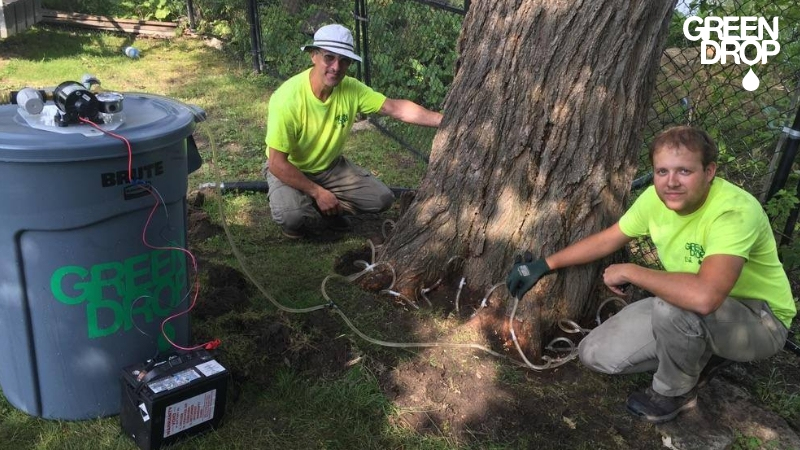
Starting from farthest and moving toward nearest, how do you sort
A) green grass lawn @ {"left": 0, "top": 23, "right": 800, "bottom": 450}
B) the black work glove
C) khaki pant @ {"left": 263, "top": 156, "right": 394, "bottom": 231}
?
khaki pant @ {"left": 263, "top": 156, "right": 394, "bottom": 231}, the black work glove, green grass lawn @ {"left": 0, "top": 23, "right": 800, "bottom": 450}

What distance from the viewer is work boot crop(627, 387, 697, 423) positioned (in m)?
2.54

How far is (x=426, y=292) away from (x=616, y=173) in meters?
1.02

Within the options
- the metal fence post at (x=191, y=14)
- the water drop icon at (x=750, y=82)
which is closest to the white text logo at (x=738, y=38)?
the water drop icon at (x=750, y=82)

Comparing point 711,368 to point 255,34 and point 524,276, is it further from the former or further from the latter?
point 255,34

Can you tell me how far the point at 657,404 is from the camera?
255cm

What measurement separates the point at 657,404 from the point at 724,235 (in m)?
0.73

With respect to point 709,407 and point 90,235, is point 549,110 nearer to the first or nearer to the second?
point 709,407

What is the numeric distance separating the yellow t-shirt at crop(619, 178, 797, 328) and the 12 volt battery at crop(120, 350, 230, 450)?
1.71 m

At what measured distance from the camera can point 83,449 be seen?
2.28m

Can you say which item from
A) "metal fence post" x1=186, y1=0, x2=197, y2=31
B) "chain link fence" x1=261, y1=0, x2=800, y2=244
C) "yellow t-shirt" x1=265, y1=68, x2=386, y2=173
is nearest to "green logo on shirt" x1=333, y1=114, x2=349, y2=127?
"yellow t-shirt" x1=265, y1=68, x2=386, y2=173

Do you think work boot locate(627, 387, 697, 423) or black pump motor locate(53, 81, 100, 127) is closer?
black pump motor locate(53, 81, 100, 127)

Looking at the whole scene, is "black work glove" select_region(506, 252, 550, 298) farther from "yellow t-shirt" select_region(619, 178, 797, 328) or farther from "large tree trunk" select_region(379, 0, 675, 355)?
"yellow t-shirt" select_region(619, 178, 797, 328)

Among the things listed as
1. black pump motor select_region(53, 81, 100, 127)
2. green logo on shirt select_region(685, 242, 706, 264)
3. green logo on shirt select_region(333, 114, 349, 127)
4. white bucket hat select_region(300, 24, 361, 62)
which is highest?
white bucket hat select_region(300, 24, 361, 62)

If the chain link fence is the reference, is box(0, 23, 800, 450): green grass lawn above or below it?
below
